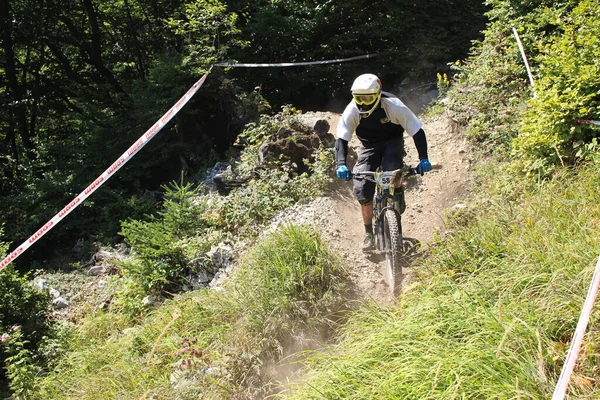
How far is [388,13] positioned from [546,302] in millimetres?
10107

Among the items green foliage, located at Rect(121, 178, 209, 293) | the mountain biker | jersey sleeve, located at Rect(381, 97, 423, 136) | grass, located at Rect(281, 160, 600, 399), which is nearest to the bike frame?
the mountain biker

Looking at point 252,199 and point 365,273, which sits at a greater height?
point 252,199

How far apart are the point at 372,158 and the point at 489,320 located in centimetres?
248

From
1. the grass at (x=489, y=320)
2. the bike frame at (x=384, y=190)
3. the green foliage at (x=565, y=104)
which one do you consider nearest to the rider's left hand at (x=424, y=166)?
the bike frame at (x=384, y=190)

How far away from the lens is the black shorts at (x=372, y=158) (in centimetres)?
514

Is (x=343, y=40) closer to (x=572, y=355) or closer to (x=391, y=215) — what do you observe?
(x=391, y=215)

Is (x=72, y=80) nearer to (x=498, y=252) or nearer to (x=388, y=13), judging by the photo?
(x=388, y=13)

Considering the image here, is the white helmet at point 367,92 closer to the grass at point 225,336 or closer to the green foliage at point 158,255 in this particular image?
the grass at point 225,336

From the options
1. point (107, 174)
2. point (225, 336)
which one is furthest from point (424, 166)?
point (107, 174)

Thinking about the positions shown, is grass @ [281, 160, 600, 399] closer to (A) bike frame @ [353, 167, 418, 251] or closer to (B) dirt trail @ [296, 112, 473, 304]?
(A) bike frame @ [353, 167, 418, 251]

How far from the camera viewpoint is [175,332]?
5066 mm

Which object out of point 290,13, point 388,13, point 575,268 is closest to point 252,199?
point 575,268

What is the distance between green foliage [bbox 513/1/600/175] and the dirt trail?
1166mm

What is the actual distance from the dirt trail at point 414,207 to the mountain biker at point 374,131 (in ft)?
2.19
